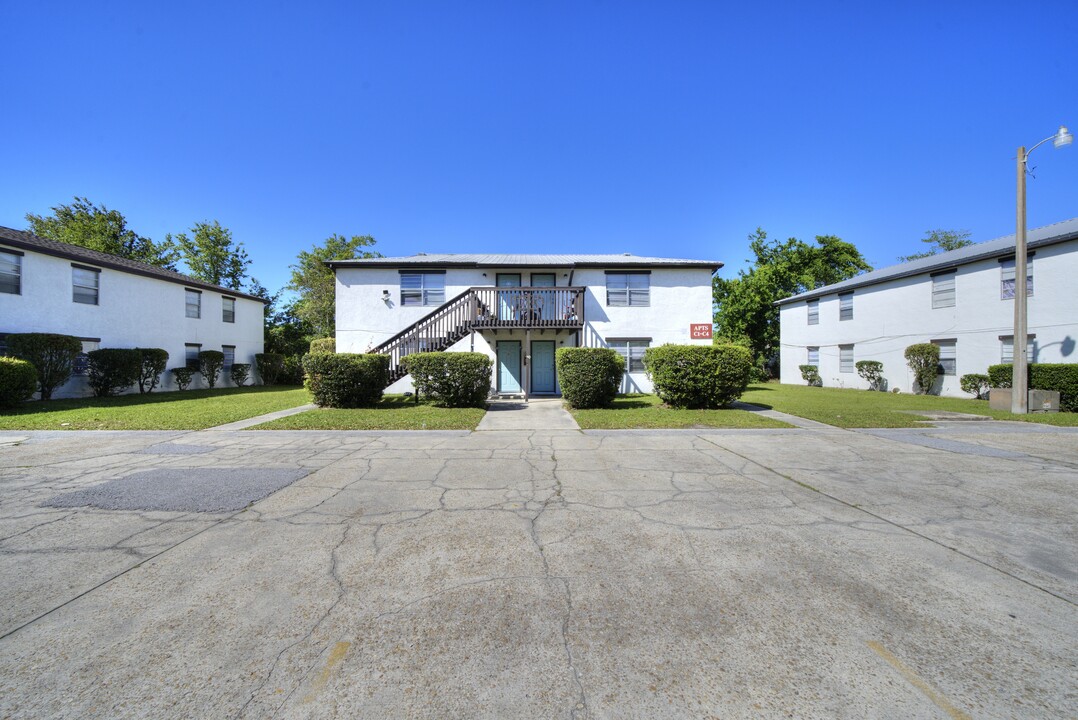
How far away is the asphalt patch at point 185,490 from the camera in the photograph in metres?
4.34

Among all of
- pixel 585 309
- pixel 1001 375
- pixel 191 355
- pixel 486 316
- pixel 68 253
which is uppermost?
pixel 68 253

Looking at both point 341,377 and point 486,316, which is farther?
point 486,316

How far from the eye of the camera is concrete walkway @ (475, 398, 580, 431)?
31.7ft

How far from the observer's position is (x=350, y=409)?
39.3ft

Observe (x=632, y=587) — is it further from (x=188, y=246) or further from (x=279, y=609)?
(x=188, y=246)

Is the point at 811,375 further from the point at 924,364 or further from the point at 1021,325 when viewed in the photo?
the point at 1021,325

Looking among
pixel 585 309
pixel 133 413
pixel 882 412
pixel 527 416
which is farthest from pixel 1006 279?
pixel 133 413

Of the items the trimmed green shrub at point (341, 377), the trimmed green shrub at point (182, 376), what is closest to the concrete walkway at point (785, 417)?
the trimmed green shrub at point (341, 377)

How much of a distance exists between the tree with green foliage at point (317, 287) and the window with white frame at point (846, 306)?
3418 centimetres

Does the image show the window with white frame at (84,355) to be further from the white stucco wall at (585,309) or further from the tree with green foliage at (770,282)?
the tree with green foliage at (770,282)

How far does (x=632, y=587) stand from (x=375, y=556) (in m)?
1.99

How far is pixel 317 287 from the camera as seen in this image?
108 ft

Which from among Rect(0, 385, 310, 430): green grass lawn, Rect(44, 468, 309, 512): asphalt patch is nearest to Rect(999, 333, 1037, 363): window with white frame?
Rect(44, 468, 309, 512): asphalt patch

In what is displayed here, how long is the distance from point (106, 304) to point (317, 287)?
1650 cm
